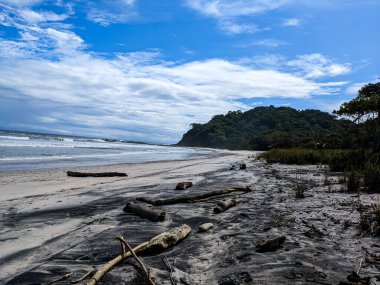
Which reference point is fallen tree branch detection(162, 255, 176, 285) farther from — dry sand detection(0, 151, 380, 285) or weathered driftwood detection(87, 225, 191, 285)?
weathered driftwood detection(87, 225, 191, 285)

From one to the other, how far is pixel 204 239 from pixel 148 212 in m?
1.69

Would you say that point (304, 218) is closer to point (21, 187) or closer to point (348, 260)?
point (348, 260)

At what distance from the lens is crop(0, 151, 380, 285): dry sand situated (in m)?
3.87

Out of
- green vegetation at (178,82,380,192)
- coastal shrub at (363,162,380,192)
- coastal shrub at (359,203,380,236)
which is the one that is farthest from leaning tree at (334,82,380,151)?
coastal shrub at (359,203,380,236)

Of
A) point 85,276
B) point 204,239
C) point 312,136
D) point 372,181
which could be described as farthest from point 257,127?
point 85,276

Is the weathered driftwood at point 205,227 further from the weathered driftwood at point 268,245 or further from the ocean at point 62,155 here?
the ocean at point 62,155

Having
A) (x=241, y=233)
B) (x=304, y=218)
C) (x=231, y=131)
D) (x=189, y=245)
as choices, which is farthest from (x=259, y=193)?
(x=231, y=131)

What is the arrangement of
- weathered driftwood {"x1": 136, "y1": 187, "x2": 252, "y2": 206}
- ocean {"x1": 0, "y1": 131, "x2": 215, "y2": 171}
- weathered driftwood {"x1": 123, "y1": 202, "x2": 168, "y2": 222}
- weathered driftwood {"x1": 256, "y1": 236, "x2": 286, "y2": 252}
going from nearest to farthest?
weathered driftwood {"x1": 256, "y1": 236, "x2": 286, "y2": 252}
weathered driftwood {"x1": 123, "y1": 202, "x2": 168, "y2": 222}
weathered driftwood {"x1": 136, "y1": 187, "x2": 252, "y2": 206}
ocean {"x1": 0, "y1": 131, "x2": 215, "y2": 171}

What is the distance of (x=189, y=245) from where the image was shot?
4910mm

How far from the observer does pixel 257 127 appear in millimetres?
88125

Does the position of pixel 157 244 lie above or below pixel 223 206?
below

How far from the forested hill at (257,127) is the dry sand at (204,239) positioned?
46445 millimetres

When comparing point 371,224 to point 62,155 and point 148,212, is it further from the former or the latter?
point 62,155

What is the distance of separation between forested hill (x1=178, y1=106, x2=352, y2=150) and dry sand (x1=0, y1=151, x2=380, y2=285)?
152 ft
